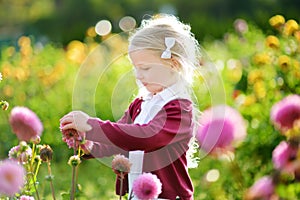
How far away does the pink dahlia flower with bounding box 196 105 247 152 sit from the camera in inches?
100.0

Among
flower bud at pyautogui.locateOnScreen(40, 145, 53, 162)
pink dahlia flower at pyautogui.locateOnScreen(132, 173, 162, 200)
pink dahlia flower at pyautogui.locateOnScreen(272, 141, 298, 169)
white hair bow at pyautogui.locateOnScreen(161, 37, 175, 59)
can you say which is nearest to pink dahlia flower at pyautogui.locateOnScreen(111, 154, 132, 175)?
pink dahlia flower at pyautogui.locateOnScreen(132, 173, 162, 200)

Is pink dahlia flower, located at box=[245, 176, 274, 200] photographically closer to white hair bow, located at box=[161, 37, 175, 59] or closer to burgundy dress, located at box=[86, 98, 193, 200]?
burgundy dress, located at box=[86, 98, 193, 200]


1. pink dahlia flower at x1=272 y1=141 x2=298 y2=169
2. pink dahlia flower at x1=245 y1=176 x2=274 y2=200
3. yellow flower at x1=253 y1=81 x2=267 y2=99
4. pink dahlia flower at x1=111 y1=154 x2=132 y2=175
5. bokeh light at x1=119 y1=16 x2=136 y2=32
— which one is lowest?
pink dahlia flower at x1=245 y1=176 x2=274 y2=200

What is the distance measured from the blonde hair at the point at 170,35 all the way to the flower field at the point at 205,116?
23 cm

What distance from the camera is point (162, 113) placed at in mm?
2352

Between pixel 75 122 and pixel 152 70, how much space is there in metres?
0.31

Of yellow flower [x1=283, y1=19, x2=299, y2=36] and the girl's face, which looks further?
yellow flower [x1=283, y1=19, x2=299, y2=36]

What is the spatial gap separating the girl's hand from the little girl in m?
0.04

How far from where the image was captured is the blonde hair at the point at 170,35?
239 centimetres

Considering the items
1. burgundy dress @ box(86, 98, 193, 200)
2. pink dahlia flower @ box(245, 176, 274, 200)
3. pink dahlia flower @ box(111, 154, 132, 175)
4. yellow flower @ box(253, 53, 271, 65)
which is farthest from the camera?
yellow flower @ box(253, 53, 271, 65)

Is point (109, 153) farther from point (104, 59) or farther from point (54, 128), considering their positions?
point (104, 59)

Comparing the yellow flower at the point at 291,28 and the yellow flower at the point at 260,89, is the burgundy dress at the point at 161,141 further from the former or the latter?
the yellow flower at the point at 260,89

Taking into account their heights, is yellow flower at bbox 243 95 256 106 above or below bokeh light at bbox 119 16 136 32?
below

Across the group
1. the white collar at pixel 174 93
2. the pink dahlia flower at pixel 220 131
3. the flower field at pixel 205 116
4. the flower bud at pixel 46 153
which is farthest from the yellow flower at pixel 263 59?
the flower bud at pixel 46 153
